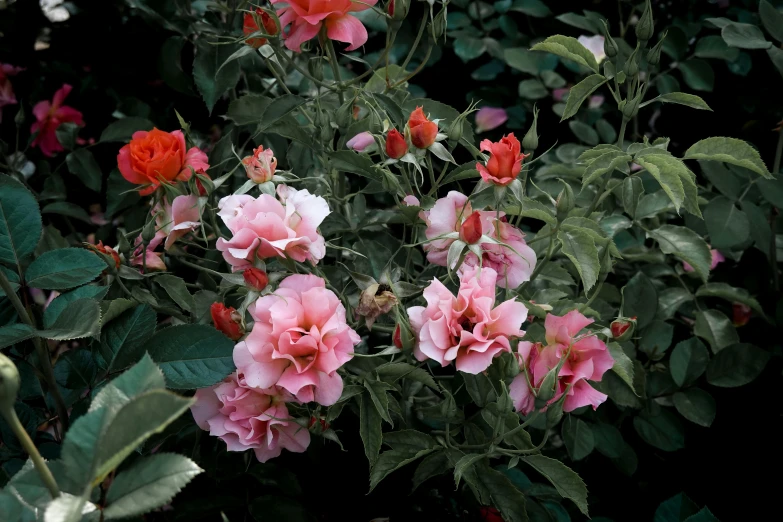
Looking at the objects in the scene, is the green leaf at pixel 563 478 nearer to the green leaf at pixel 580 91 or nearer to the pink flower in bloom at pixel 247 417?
the pink flower in bloom at pixel 247 417

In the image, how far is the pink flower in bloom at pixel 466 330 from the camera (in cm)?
73

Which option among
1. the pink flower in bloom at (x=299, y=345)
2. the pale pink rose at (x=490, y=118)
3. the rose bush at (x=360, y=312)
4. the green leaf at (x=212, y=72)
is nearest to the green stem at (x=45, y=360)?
the rose bush at (x=360, y=312)

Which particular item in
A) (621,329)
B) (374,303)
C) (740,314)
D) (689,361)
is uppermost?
(374,303)

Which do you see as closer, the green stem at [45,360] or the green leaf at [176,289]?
the green stem at [45,360]

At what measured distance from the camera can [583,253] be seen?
85cm

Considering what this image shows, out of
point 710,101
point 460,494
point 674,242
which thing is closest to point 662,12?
point 710,101

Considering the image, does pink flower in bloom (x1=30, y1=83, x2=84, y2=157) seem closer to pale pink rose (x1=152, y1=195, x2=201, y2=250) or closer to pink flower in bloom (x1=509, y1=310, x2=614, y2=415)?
pale pink rose (x1=152, y1=195, x2=201, y2=250)

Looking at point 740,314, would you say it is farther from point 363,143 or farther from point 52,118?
point 52,118

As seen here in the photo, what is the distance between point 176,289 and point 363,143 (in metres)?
0.29

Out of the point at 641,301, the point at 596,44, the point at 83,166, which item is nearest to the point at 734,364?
the point at 641,301

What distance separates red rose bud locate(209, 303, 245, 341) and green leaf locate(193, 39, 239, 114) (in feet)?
1.67

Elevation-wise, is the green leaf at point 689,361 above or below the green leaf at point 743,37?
below

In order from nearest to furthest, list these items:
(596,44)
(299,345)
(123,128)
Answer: (299,345) < (123,128) < (596,44)

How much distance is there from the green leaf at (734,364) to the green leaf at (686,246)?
0.20m
